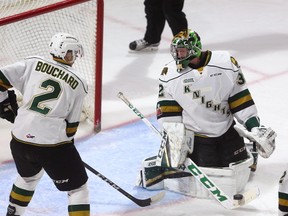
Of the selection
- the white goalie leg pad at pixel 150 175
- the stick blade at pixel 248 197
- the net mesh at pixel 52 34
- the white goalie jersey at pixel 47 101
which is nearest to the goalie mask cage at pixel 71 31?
the net mesh at pixel 52 34

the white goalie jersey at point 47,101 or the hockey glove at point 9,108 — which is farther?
the hockey glove at point 9,108

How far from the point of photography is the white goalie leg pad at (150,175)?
11.3ft

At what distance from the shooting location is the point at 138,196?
342cm

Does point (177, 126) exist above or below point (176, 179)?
above

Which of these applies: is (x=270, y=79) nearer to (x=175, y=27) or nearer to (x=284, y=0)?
(x=175, y=27)

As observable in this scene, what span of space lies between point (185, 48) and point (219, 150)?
1.49 feet

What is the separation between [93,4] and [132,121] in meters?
0.62

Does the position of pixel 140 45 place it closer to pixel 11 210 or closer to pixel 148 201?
pixel 148 201

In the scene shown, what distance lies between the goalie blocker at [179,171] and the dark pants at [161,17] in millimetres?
1554

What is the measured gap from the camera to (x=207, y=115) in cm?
323

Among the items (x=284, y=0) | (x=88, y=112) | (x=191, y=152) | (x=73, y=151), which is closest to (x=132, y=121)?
(x=88, y=112)

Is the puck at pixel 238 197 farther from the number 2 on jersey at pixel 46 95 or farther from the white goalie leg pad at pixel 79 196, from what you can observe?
the number 2 on jersey at pixel 46 95

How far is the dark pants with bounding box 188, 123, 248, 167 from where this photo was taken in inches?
131

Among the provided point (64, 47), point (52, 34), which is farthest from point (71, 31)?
point (64, 47)
